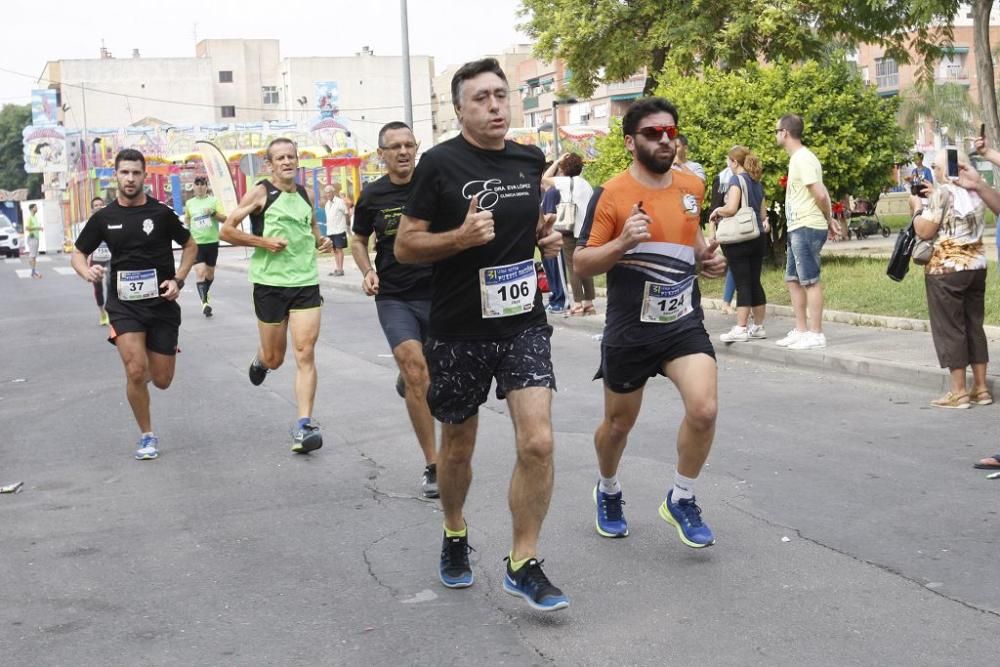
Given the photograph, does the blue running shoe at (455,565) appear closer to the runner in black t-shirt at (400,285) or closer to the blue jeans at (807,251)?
the runner in black t-shirt at (400,285)

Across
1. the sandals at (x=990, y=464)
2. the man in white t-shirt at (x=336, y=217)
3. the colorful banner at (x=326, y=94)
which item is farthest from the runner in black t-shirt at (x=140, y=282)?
the colorful banner at (x=326, y=94)

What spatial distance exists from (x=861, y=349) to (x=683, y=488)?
6.35m

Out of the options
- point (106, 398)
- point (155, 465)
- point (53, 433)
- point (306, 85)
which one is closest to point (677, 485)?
point (155, 465)

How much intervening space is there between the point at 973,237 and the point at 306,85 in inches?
3560

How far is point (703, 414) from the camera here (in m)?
5.40

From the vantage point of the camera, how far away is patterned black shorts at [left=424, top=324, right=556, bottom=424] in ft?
16.3

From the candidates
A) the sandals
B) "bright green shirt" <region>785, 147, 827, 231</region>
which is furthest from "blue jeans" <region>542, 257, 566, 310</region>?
the sandals

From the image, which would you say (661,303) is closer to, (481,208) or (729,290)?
(481,208)

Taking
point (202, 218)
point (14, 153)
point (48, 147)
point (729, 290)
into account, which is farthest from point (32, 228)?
point (14, 153)

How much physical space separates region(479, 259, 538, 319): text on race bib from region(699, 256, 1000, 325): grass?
324 inches

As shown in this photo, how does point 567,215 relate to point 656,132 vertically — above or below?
→ below

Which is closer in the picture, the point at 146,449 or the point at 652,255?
the point at 652,255

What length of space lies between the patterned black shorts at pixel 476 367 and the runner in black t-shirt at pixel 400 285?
189 cm

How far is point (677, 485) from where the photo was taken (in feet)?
18.6
